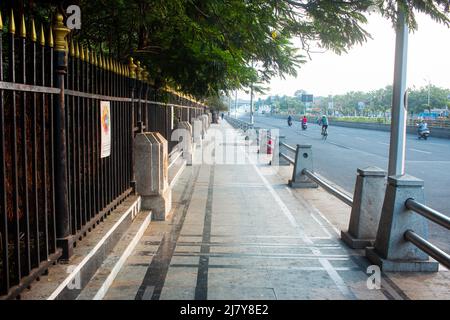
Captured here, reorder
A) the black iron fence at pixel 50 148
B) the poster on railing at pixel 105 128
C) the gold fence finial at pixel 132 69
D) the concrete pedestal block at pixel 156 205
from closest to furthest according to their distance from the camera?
the black iron fence at pixel 50 148 → the poster on railing at pixel 105 128 → the gold fence finial at pixel 132 69 → the concrete pedestal block at pixel 156 205

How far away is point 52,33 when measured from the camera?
15.0 ft

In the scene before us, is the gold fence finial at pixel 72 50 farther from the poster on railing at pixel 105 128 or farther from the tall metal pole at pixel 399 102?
the tall metal pole at pixel 399 102

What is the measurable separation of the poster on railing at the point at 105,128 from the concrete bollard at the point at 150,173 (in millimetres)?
1441

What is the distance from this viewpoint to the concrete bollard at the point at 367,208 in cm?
682

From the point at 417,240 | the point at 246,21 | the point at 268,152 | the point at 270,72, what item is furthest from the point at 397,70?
the point at 268,152

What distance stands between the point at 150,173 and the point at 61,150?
346 cm

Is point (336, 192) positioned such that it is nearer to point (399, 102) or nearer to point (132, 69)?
point (399, 102)

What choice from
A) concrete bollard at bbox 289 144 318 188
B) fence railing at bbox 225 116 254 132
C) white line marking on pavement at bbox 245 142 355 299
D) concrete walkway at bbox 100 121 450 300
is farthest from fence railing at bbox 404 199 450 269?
fence railing at bbox 225 116 254 132

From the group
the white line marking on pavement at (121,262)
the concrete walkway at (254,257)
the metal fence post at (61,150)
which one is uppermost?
the metal fence post at (61,150)

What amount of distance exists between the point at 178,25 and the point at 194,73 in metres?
1.04

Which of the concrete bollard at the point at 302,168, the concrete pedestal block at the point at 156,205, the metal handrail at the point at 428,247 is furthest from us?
the concrete bollard at the point at 302,168

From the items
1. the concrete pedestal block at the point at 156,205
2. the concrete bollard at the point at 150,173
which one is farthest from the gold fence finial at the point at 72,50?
the concrete pedestal block at the point at 156,205

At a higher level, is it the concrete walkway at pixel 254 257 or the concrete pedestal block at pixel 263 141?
the concrete pedestal block at pixel 263 141

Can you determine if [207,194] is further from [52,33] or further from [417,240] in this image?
[52,33]
